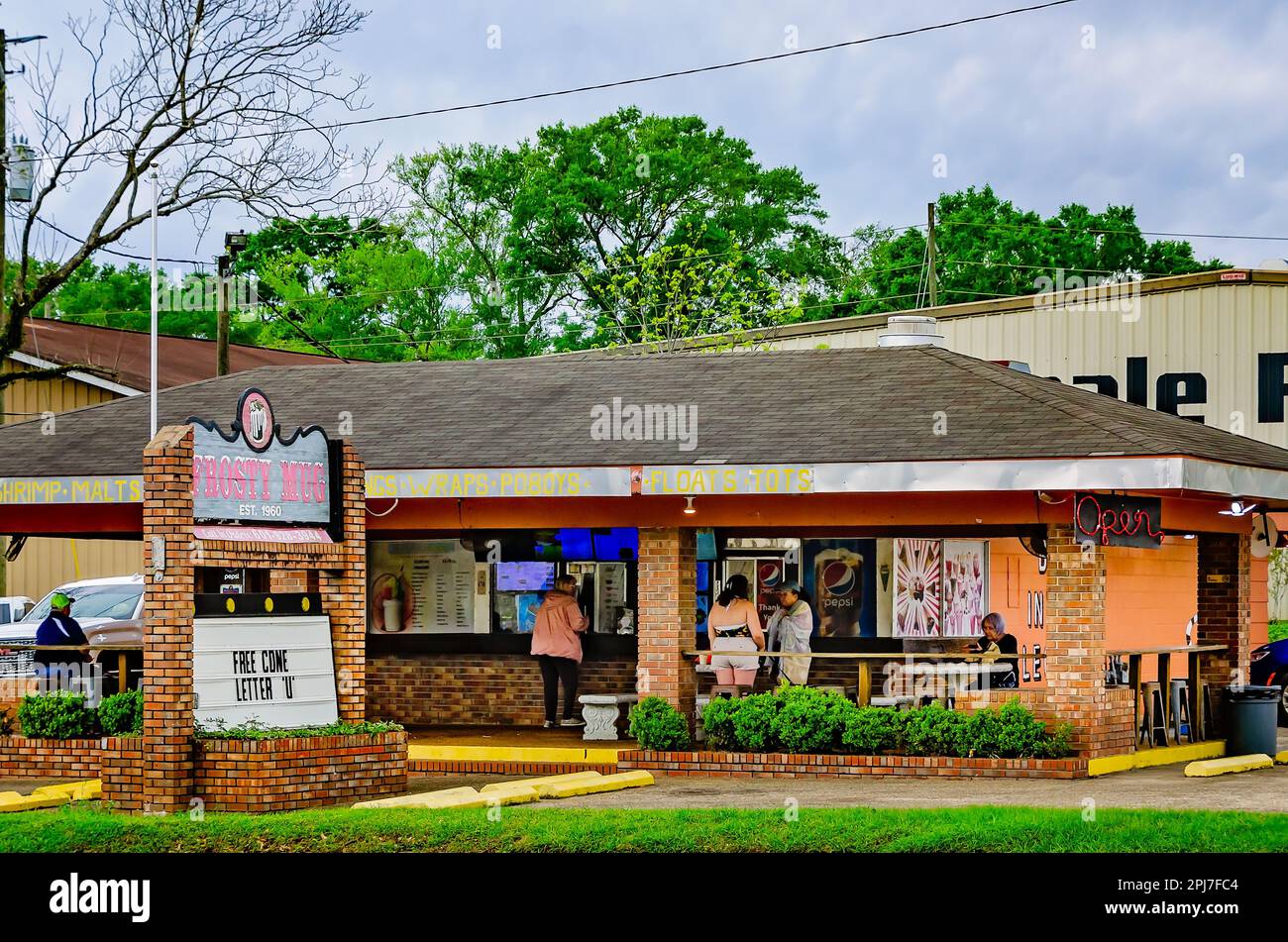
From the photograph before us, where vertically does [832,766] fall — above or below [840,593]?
below

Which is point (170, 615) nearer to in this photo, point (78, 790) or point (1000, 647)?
point (78, 790)

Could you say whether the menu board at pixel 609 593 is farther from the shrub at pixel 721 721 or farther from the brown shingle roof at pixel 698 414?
the shrub at pixel 721 721

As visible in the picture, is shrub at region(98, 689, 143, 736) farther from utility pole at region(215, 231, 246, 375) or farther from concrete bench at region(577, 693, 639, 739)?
utility pole at region(215, 231, 246, 375)

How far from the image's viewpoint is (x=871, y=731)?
56.2 feet

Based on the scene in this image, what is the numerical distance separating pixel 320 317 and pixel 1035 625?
132 ft

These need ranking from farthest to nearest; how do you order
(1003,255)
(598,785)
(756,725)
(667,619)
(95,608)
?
(1003,255) < (95,608) < (667,619) < (756,725) < (598,785)

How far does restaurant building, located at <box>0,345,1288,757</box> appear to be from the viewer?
1656cm

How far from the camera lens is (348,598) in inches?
617

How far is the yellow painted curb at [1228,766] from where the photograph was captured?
1689cm

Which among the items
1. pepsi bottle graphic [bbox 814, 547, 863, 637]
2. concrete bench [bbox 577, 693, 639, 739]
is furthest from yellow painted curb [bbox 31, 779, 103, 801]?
pepsi bottle graphic [bbox 814, 547, 863, 637]

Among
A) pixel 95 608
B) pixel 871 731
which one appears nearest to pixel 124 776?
pixel 871 731

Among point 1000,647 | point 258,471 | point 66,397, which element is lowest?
point 1000,647

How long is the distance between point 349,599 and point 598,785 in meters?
2.79

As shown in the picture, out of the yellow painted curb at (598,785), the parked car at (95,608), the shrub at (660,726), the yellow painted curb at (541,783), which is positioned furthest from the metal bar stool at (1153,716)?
the parked car at (95,608)
